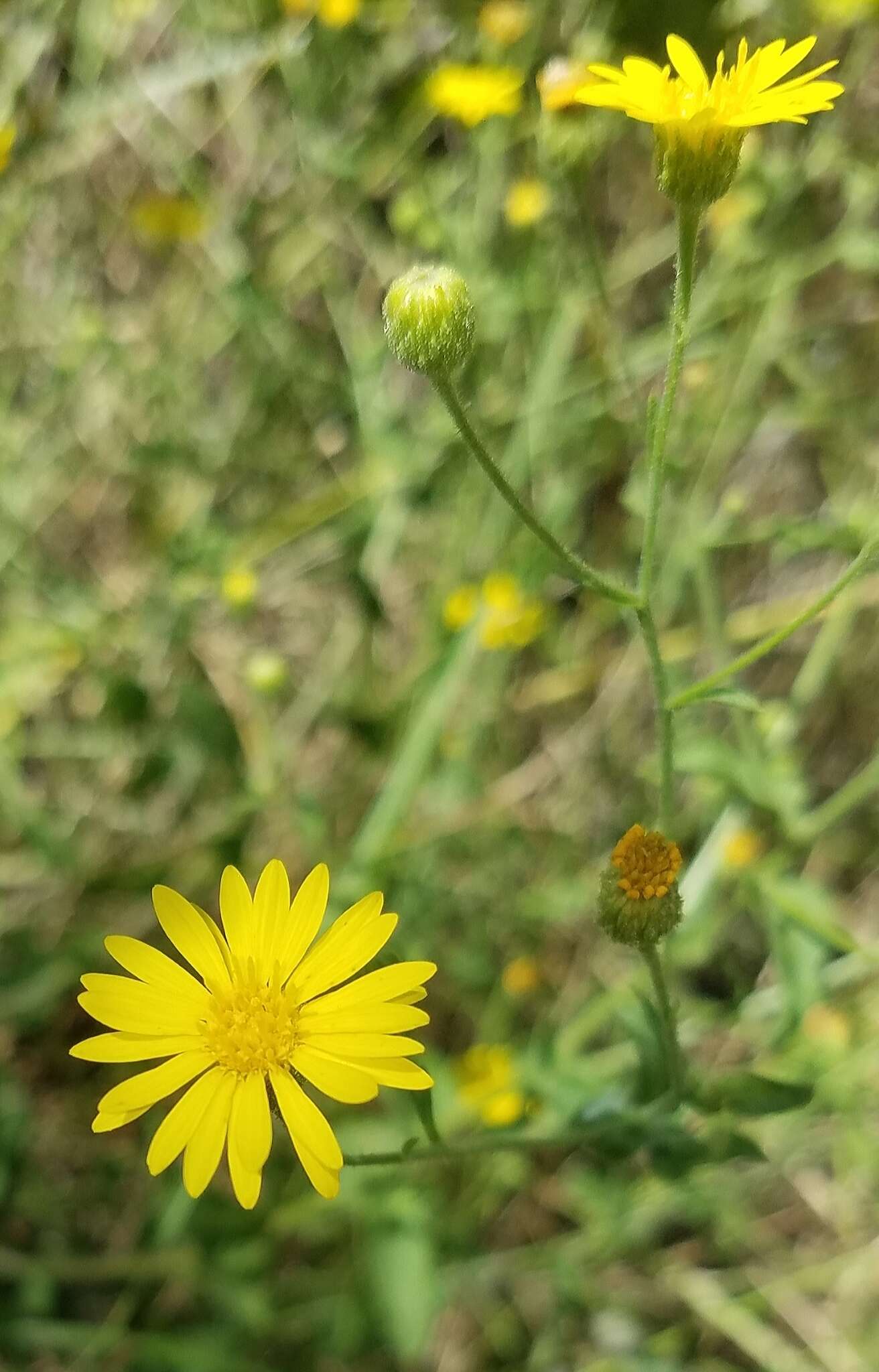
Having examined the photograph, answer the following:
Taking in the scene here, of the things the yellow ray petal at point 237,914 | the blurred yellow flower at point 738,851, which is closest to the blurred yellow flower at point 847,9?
the blurred yellow flower at point 738,851

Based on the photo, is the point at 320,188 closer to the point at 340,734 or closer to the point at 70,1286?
the point at 340,734

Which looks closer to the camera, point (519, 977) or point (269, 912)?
point (269, 912)

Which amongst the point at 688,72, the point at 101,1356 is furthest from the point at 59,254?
the point at 101,1356

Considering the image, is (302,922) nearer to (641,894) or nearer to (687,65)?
(641,894)

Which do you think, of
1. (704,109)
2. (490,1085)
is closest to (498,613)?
(490,1085)

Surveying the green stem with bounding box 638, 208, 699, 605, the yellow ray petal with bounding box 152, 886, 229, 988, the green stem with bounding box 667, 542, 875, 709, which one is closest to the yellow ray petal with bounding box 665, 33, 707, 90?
the green stem with bounding box 638, 208, 699, 605

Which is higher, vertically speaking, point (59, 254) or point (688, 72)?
point (59, 254)
